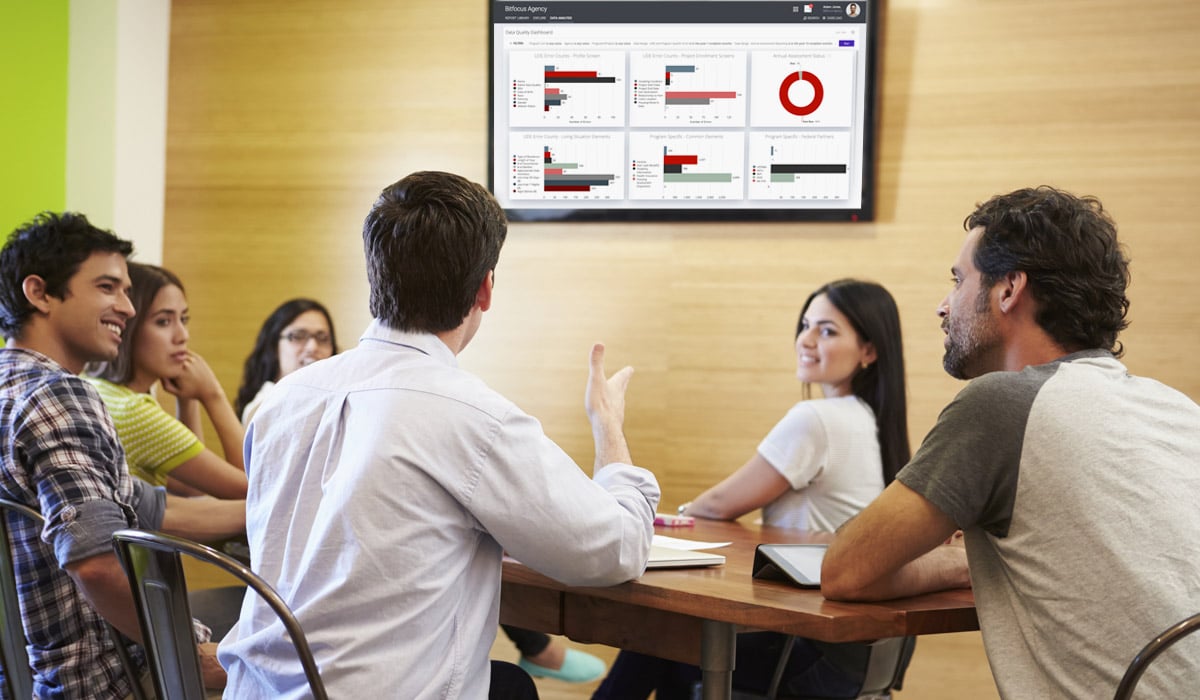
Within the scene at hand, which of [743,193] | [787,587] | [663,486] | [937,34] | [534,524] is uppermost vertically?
[937,34]

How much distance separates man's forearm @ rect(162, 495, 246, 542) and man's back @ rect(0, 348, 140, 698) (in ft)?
1.20

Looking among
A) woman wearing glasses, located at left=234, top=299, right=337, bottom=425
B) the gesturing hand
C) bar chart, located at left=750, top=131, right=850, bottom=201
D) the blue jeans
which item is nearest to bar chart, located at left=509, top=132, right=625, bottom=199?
bar chart, located at left=750, top=131, right=850, bottom=201

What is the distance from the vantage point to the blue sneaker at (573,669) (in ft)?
11.8

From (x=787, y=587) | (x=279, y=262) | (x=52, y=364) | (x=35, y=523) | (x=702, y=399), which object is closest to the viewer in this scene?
(x=787, y=587)

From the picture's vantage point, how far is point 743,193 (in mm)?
3645

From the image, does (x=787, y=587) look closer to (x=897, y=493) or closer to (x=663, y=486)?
(x=897, y=493)

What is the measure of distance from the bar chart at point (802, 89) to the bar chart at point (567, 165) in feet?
1.63

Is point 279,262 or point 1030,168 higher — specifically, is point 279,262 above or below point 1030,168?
below

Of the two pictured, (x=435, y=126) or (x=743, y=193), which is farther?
(x=435, y=126)

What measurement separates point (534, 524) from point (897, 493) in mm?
484

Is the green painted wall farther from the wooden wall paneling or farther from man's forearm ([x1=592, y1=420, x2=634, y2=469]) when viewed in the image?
man's forearm ([x1=592, y1=420, x2=634, y2=469])

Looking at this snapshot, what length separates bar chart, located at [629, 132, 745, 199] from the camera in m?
3.64

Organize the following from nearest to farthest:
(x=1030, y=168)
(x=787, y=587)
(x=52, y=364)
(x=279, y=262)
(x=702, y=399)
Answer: (x=787, y=587) → (x=52, y=364) → (x=1030, y=168) → (x=702, y=399) → (x=279, y=262)

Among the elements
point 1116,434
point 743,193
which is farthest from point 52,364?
point 743,193
